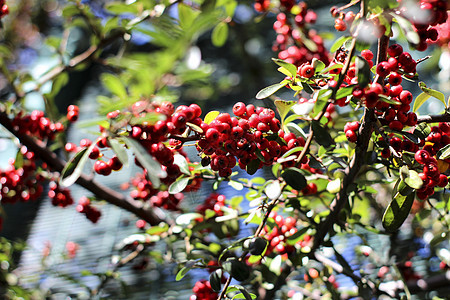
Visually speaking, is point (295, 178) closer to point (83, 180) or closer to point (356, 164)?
point (356, 164)

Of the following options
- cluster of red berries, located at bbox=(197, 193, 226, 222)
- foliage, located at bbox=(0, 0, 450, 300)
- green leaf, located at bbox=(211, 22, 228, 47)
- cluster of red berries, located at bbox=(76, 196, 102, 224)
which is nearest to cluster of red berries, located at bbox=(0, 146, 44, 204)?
foliage, located at bbox=(0, 0, 450, 300)

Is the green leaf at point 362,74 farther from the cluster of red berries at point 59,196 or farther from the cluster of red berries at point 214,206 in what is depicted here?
the cluster of red berries at point 59,196

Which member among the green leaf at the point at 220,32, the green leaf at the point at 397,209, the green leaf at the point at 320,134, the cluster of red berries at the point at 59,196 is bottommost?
the cluster of red berries at the point at 59,196

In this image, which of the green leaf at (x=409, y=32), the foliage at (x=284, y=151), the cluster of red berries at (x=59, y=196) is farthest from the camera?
the cluster of red berries at (x=59, y=196)

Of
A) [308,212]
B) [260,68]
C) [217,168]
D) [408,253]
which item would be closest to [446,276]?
[408,253]

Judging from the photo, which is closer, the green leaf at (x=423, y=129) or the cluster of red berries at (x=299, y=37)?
the green leaf at (x=423, y=129)

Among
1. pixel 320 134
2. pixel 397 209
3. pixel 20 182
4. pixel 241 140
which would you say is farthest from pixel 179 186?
pixel 20 182

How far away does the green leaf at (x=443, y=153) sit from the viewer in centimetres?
68

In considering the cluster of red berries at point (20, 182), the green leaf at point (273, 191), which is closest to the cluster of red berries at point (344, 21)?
the green leaf at point (273, 191)

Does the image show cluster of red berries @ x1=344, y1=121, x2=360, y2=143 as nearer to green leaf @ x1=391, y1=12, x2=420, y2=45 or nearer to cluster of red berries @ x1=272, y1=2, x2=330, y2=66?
green leaf @ x1=391, y1=12, x2=420, y2=45

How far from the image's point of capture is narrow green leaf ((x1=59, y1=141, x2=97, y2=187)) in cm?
66

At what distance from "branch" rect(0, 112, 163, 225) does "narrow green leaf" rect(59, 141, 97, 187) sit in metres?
0.45

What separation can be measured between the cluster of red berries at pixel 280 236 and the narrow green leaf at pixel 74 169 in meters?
0.51

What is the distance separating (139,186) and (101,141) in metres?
0.53
